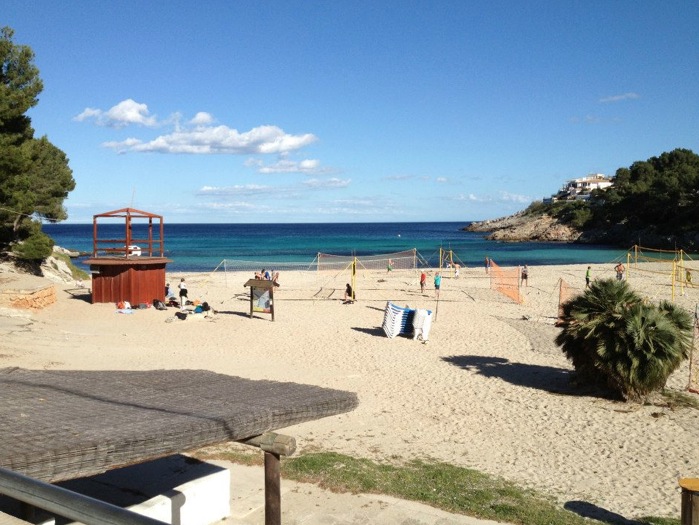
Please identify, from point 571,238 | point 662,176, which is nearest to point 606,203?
point 571,238

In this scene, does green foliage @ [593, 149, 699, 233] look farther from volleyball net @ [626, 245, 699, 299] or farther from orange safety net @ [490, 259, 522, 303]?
orange safety net @ [490, 259, 522, 303]

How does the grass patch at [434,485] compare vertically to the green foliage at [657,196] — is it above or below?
below

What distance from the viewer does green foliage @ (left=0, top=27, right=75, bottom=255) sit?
2298cm

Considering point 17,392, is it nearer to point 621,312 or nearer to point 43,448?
point 43,448

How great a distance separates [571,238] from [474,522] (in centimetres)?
9705

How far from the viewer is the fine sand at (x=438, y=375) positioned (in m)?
9.48

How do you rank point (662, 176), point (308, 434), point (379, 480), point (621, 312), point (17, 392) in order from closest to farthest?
point (17, 392) → point (379, 480) → point (308, 434) → point (621, 312) → point (662, 176)

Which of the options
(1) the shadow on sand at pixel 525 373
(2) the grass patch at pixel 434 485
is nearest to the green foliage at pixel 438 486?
(2) the grass patch at pixel 434 485

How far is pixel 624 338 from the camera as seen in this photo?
12.3m

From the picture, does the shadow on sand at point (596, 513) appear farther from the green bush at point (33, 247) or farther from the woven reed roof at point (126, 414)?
the green bush at point (33, 247)

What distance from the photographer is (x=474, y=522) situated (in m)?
6.85

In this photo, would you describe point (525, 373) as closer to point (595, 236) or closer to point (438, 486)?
point (438, 486)

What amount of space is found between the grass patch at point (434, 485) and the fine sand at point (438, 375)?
468 mm

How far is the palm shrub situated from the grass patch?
5.08 meters
